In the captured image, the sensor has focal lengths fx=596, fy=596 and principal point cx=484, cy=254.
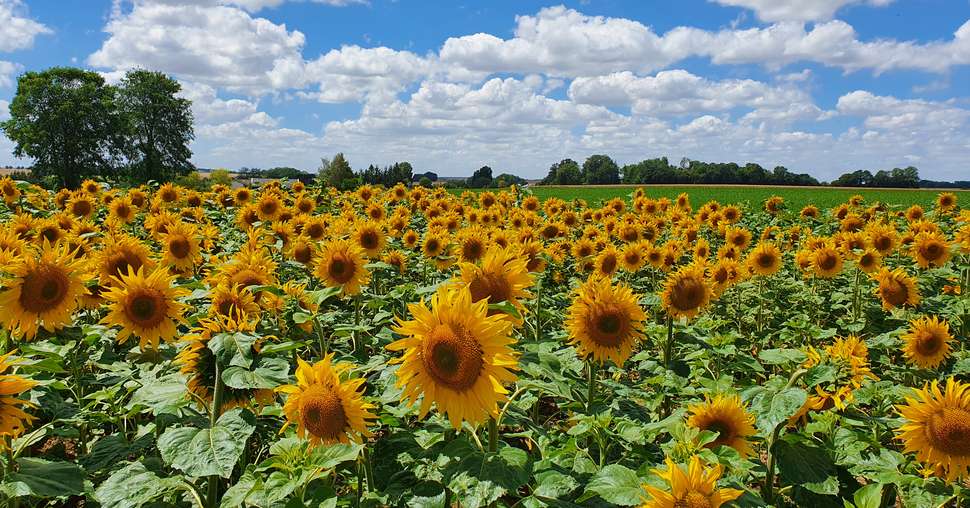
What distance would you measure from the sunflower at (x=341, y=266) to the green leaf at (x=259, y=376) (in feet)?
7.26

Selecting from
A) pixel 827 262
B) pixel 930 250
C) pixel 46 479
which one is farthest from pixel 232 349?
pixel 930 250

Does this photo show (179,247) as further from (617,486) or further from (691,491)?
(691,491)

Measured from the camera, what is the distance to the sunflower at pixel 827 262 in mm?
7698

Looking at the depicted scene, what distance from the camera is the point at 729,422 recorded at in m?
3.14

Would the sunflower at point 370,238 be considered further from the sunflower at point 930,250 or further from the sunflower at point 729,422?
the sunflower at point 930,250

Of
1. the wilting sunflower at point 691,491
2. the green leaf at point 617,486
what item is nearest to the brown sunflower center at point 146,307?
the green leaf at point 617,486

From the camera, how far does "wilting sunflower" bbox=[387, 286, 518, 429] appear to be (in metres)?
2.30

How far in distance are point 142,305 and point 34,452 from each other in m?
2.44

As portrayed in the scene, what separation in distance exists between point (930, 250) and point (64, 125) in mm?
61470

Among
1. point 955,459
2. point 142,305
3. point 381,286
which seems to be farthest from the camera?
point 381,286

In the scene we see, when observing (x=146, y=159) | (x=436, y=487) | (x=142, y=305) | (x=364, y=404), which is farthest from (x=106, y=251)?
(x=146, y=159)

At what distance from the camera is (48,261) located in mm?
3273

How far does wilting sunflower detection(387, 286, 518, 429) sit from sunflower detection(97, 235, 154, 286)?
267 centimetres

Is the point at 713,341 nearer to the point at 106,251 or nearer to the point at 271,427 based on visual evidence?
the point at 271,427
